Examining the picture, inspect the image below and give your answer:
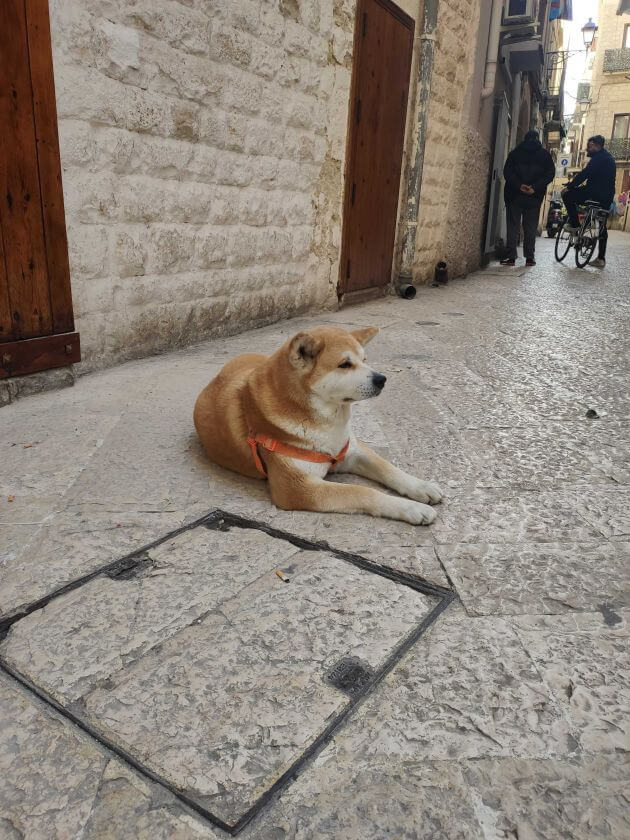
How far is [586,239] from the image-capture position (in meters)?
11.7

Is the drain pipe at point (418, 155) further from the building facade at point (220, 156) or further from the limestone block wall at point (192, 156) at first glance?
the limestone block wall at point (192, 156)

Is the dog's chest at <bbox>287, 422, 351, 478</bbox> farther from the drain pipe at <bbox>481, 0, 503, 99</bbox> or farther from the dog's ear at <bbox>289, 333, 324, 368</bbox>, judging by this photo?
the drain pipe at <bbox>481, 0, 503, 99</bbox>

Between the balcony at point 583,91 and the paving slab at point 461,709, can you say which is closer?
the paving slab at point 461,709

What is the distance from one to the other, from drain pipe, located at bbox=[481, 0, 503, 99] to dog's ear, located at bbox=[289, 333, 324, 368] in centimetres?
1033

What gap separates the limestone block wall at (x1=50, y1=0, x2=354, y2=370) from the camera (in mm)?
3705

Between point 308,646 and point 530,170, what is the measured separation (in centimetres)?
1168

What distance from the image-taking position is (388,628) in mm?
1680

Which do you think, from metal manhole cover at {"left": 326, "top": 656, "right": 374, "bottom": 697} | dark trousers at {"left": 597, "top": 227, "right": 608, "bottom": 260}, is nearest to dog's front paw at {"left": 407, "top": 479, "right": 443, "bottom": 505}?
metal manhole cover at {"left": 326, "top": 656, "right": 374, "bottom": 697}

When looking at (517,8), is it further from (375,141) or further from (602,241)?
(375,141)

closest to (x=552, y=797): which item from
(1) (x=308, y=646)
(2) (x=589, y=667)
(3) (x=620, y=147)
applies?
(2) (x=589, y=667)

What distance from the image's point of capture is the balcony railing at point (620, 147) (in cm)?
4000

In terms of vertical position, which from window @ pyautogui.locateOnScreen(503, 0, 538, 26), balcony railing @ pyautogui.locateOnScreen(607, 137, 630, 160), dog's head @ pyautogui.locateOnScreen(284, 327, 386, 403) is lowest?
dog's head @ pyautogui.locateOnScreen(284, 327, 386, 403)

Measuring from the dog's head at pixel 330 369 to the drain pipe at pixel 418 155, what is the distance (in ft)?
19.8

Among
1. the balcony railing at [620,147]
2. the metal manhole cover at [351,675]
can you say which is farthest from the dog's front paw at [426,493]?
the balcony railing at [620,147]
